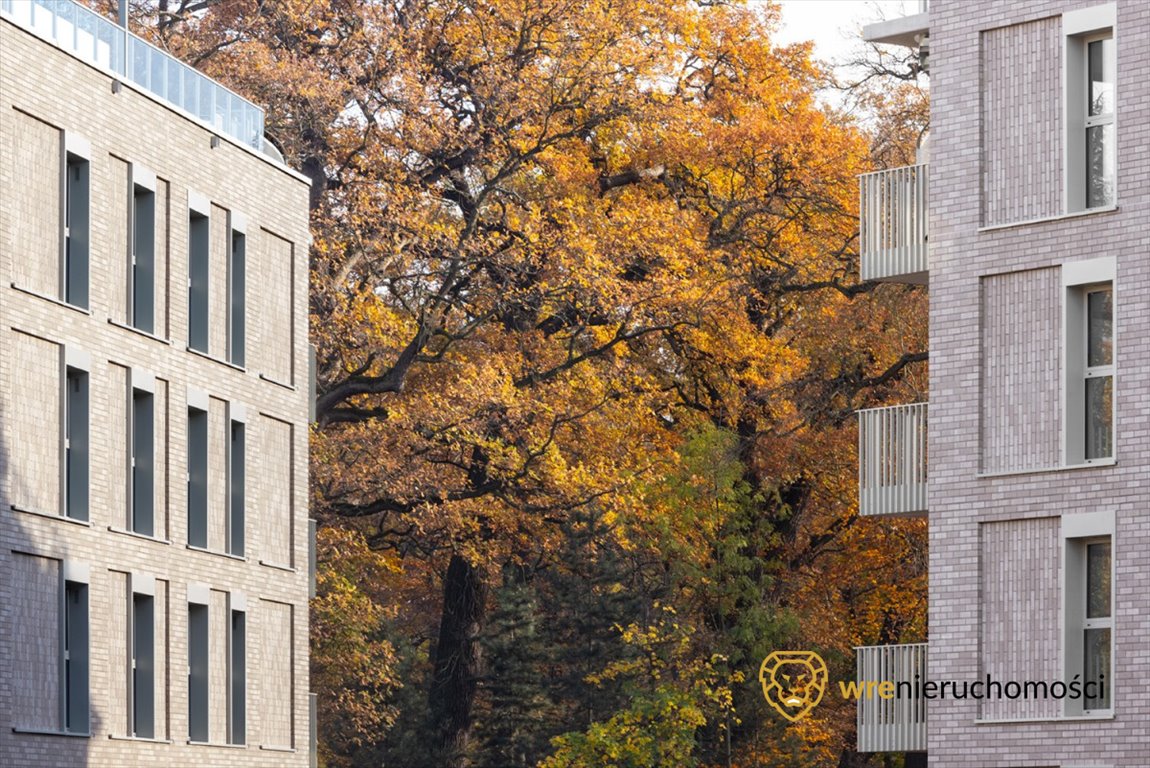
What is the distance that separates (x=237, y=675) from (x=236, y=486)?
2983 millimetres

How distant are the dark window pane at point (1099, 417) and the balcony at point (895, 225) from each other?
3.19 metres

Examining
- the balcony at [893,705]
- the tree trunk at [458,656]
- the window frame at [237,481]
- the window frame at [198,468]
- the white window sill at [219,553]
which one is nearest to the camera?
the balcony at [893,705]

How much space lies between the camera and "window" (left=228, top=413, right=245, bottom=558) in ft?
119

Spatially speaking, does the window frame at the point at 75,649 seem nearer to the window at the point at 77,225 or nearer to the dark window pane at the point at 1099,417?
the window at the point at 77,225

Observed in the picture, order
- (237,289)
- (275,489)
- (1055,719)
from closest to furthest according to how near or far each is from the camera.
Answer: (1055,719) → (237,289) → (275,489)

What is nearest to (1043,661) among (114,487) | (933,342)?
(933,342)

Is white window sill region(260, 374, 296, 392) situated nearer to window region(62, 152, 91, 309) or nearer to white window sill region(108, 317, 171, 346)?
white window sill region(108, 317, 171, 346)

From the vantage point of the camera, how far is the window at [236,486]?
36219 mm

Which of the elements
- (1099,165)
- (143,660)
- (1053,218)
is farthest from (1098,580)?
(143,660)

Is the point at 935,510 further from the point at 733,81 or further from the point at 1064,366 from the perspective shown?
the point at 733,81

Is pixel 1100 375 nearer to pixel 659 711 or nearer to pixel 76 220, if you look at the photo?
pixel 76 220

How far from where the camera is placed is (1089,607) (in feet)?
86.0

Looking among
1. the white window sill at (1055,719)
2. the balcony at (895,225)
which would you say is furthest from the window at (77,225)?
the white window sill at (1055,719)

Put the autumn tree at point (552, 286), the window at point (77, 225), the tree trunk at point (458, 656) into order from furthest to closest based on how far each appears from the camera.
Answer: the tree trunk at point (458, 656) → the autumn tree at point (552, 286) → the window at point (77, 225)
